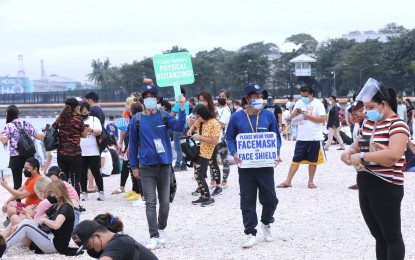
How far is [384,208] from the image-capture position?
525 cm

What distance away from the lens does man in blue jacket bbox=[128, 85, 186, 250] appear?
777 centimetres

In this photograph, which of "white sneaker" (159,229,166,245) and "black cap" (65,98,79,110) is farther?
"black cap" (65,98,79,110)

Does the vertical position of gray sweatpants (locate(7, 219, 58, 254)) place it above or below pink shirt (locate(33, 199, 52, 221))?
below

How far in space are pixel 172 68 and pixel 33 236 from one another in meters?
6.39

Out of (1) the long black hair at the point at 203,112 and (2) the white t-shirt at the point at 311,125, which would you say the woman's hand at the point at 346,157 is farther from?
(2) the white t-shirt at the point at 311,125

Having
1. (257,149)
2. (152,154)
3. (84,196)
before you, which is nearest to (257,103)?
(257,149)

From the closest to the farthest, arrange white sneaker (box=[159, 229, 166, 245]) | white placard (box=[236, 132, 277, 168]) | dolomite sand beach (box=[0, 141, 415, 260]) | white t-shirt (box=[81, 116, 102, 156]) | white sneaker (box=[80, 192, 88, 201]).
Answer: dolomite sand beach (box=[0, 141, 415, 260]) → white placard (box=[236, 132, 277, 168]) → white sneaker (box=[159, 229, 166, 245]) → white t-shirt (box=[81, 116, 102, 156]) → white sneaker (box=[80, 192, 88, 201])

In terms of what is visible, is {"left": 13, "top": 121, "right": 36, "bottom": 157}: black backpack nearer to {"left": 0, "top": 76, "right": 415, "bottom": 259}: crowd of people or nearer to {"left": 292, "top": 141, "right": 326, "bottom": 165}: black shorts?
{"left": 0, "top": 76, "right": 415, "bottom": 259}: crowd of people

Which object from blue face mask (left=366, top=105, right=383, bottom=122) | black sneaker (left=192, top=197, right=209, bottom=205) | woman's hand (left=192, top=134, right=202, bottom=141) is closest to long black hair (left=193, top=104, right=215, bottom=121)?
woman's hand (left=192, top=134, right=202, bottom=141)

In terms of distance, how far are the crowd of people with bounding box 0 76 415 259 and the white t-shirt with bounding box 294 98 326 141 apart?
16mm

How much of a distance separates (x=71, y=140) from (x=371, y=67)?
76421 mm

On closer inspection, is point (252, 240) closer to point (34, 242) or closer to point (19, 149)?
point (34, 242)

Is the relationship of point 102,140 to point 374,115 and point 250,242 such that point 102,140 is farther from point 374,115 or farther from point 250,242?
point 374,115

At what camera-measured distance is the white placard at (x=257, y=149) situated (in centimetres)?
756
